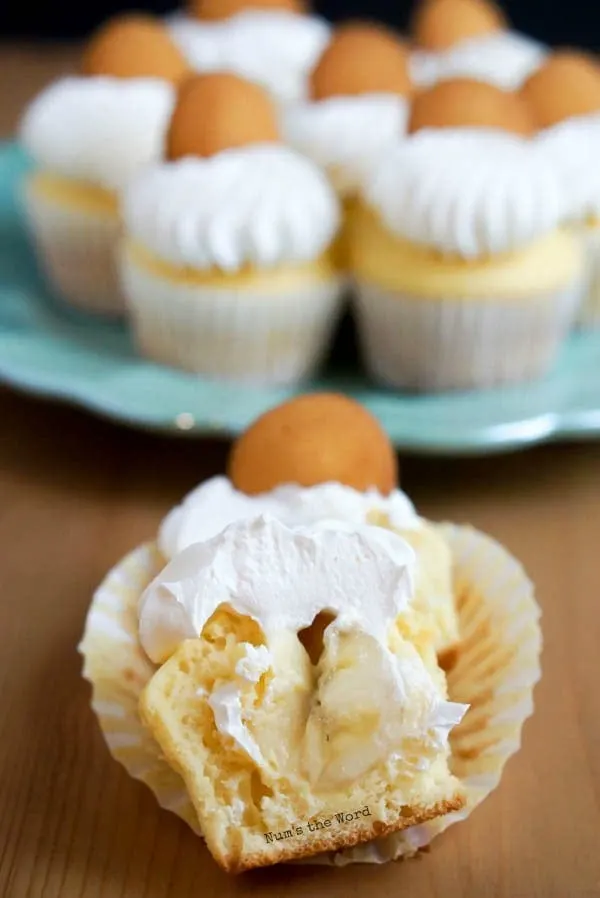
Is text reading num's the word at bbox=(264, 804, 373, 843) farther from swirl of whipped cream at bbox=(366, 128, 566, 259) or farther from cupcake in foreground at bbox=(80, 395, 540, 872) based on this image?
swirl of whipped cream at bbox=(366, 128, 566, 259)

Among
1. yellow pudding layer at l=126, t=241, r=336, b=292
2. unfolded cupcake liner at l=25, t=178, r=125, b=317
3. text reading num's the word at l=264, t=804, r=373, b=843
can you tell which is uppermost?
text reading num's the word at l=264, t=804, r=373, b=843

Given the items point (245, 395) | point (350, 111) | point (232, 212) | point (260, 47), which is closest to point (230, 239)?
point (232, 212)

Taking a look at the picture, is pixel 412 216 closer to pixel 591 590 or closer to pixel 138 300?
pixel 138 300

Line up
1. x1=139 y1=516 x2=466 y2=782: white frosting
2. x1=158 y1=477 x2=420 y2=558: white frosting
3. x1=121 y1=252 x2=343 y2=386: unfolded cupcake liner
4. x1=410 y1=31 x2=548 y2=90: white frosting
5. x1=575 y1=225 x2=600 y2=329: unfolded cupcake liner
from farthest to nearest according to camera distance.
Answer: x1=410 y1=31 x2=548 y2=90: white frosting, x1=575 y1=225 x2=600 y2=329: unfolded cupcake liner, x1=121 y1=252 x2=343 y2=386: unfolded cupcake liner, x1=158 y1=477 x2=420 y2=558: white frosting, x1=139 y1=516 x2=466 y2=782: white frosting

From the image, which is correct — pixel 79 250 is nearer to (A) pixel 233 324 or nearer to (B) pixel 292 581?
(A) pixel 233 324

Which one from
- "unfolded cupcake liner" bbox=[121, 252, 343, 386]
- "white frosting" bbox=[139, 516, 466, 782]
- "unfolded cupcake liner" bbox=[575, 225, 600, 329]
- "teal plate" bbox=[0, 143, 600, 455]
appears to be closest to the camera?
"white frosting" bbox=[139, 516, 466, 782]

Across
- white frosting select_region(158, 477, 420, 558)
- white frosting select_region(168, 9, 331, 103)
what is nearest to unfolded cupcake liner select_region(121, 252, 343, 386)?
white frosting select_region(158, 477, 420, 558)
